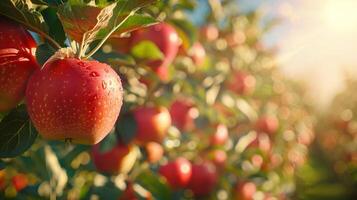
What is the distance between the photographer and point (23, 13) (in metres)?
0.80

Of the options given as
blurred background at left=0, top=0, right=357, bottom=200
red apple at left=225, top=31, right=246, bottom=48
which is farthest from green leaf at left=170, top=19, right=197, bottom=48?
red apple at left=225, top=31, right=246, bottom=48

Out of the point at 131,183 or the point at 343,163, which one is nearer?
the point at 131,183

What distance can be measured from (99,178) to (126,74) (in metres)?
0.39

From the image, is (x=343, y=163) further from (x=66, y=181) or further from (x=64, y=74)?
(x=64, y=74)

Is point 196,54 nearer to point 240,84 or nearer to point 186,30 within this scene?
point 186,30

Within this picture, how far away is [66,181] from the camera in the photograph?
1.59 m

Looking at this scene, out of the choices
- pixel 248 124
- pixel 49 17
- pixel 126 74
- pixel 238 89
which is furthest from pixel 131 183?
pixel 248 124

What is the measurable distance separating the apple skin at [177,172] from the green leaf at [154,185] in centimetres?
26

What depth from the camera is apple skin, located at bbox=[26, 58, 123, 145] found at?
79 cm

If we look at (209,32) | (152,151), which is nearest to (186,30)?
(152,151)

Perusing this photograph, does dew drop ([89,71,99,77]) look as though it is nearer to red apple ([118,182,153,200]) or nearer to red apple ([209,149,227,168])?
red apple ([118,182,153,200])

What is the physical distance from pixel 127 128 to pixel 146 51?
328 millimetres

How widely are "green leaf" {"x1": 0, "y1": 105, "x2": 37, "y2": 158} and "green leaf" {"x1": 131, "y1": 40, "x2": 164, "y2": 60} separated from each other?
0.50 meters

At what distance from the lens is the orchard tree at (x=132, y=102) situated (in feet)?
2.64
